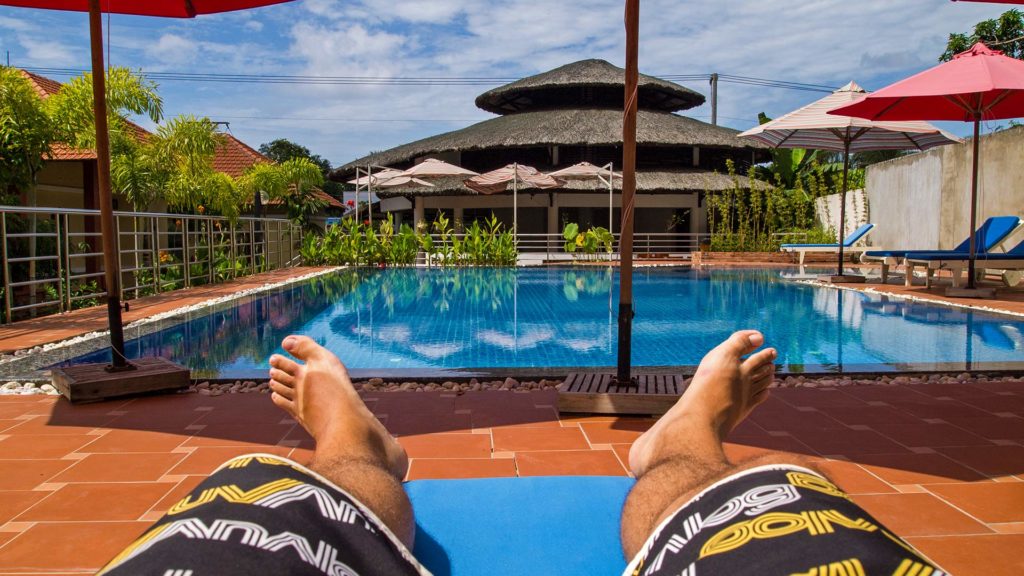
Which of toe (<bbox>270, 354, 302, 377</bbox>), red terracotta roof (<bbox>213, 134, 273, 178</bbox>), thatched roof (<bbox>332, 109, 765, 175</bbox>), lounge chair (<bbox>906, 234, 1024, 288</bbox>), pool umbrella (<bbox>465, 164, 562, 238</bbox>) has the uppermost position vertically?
thatched roof (<bbox>332, 109, 765, 175</bbox>)

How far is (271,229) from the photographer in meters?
14.6

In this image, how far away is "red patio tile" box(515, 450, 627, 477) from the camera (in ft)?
7.64

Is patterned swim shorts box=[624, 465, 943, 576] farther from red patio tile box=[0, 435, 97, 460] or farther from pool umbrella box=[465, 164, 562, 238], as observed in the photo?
pool umbrella box=[465, 164, 562, 238]

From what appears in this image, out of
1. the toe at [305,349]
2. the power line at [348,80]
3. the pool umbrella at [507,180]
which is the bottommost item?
the toe at [305,349]

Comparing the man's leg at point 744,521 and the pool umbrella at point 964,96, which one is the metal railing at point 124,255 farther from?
the pool umbrella at point 964,96

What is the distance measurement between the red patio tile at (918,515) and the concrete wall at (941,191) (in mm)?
10210

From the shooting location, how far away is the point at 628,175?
10.2 ft

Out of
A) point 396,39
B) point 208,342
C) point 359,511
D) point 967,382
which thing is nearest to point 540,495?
point 359,511

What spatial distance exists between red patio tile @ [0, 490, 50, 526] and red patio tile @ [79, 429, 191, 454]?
0.42 metres

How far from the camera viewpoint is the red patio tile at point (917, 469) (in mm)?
2246

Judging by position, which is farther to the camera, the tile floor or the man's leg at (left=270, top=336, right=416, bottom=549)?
the tile floor

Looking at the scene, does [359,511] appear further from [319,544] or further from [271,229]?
[271,229]

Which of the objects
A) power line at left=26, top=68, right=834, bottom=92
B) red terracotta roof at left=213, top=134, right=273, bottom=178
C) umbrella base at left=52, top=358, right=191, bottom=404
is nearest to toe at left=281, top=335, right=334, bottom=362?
umbrella base at left=52, top=358, right=191, bottom=404

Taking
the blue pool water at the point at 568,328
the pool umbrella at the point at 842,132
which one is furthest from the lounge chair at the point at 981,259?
the pool umbrella at the point at 842,132
